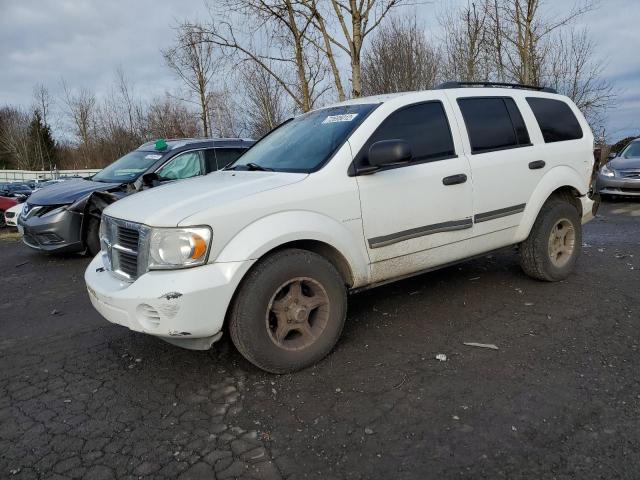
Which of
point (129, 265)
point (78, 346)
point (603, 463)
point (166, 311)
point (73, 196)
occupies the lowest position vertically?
point (603, 463)

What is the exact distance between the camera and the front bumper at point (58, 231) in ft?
23.4

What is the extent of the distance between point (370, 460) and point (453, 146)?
2.62 m

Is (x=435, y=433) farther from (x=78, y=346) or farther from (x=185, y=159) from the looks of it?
(x=185, y=159)

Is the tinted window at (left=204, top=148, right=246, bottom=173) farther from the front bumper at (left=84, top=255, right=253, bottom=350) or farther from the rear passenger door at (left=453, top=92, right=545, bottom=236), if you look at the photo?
the front bumper at (left=84, top=255, right=253, bottom=350)

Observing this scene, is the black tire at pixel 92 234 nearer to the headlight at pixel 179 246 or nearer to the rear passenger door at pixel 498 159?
the headlight at pixel 179 246

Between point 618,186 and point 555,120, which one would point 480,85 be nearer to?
point 555,120

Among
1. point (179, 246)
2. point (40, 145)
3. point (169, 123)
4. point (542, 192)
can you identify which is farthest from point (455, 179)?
point (40, 145)

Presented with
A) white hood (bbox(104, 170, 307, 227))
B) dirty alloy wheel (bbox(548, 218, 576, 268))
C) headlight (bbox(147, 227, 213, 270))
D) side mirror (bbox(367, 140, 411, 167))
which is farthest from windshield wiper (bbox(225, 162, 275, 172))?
dirty alloy wheel (bbox(548, 218, 576, 268))

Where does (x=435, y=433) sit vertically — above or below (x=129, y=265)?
below

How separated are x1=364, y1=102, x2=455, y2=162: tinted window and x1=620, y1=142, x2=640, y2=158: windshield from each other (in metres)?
10.8

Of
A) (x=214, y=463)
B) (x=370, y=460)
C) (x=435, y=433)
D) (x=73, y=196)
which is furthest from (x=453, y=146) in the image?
(x=73, y=196)

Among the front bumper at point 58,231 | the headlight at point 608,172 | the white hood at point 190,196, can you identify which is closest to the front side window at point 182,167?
the front bumper at point 58,231

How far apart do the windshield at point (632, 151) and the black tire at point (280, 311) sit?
1214cm

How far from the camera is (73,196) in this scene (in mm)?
7336
